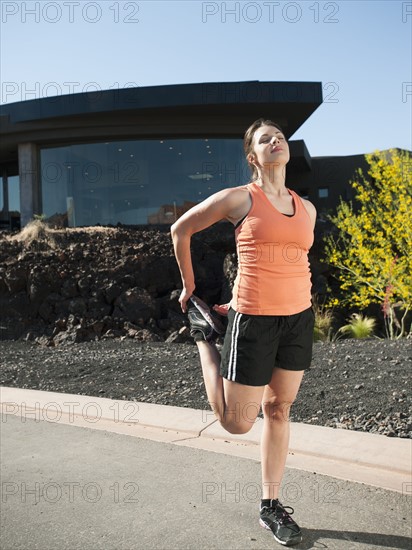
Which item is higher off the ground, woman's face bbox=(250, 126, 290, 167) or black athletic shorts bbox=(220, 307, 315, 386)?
woman's face bbox=(250, 126, 290, 167)

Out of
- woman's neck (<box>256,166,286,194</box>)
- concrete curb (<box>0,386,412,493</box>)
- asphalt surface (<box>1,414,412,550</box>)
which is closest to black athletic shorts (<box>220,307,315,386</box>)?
woman's neck (<box>256,166,286,194</box>)

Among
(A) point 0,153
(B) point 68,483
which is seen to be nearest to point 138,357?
(B) point 68,483

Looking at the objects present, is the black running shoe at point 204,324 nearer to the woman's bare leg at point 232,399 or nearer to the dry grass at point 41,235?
the woman's bare leg at point 232,399

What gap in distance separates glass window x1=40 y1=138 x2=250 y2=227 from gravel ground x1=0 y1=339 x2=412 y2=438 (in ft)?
37.5

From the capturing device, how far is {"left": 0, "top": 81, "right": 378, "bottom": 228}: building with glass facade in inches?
796

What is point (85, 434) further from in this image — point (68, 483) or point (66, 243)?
point (66, 243)

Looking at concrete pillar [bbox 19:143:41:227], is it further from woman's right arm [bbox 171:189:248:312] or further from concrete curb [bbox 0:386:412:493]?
woman's right arm [bbox 171:189:248:312]

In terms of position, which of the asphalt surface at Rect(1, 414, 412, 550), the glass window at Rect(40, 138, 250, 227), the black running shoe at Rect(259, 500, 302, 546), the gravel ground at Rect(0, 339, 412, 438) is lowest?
the asphalt surface at Rect(1, 414, 412, 550)

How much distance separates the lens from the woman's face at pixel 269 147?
3.19m

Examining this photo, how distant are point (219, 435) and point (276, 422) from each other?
1.84 metres

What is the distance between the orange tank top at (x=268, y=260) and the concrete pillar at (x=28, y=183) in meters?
21.1

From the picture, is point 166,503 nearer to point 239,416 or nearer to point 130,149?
point 239,416

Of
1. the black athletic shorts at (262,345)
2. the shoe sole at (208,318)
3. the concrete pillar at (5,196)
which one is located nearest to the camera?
the black athletic shorts at (262,345)

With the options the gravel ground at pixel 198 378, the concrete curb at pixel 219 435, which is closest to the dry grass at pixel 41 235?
the gravel ground at pixel 198 378
